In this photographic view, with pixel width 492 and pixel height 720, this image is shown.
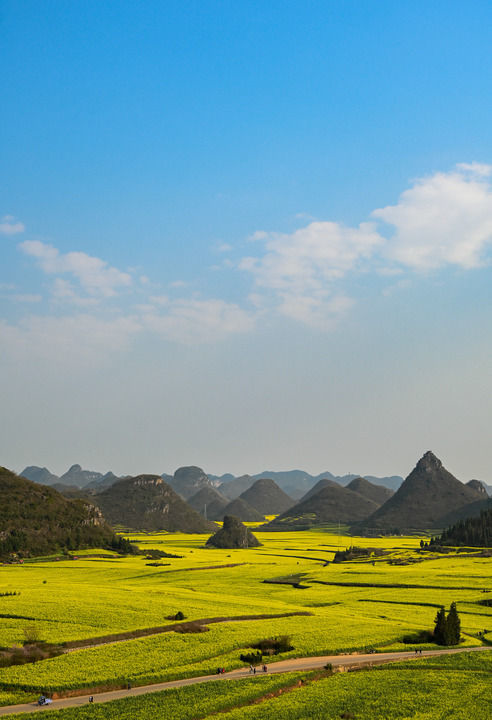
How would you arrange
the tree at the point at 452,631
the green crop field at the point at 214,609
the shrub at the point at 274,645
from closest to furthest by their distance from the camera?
1. the green crop field at the point at 214,609
2. the shrub at the point at 274,645
3. the tree at the point at 452,631

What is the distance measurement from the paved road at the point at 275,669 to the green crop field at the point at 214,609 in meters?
0.90

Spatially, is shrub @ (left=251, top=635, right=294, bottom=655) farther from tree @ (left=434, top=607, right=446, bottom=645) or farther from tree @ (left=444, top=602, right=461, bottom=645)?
tree @ (left=444, top=602, right=461, bottom=645)

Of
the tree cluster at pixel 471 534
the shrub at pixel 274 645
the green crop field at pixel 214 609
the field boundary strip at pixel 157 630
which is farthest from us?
the tree cluster at pixel 471 534

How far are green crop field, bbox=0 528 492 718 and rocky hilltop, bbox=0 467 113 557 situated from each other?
22695mm

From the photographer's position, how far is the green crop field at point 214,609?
139ft

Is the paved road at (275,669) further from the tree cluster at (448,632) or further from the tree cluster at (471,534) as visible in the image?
the tree cluster at (471,534)

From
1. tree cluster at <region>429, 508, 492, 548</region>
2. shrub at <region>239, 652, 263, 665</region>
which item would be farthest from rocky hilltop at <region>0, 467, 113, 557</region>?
shrub at <region>239, 652, 263, 665</region>

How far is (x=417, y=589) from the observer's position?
91.8 metres

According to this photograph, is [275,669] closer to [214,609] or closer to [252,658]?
[252,658]

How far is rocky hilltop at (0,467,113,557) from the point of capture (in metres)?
156

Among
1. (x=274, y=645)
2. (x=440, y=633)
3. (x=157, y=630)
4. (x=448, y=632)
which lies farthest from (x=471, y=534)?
(x=274, y=645)

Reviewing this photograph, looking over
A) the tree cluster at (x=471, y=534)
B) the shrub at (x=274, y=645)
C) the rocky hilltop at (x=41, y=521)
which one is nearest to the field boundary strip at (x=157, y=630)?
the shrub at (x=274, y=645)

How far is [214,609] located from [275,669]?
2607 cm

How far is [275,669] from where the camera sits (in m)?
43.0
